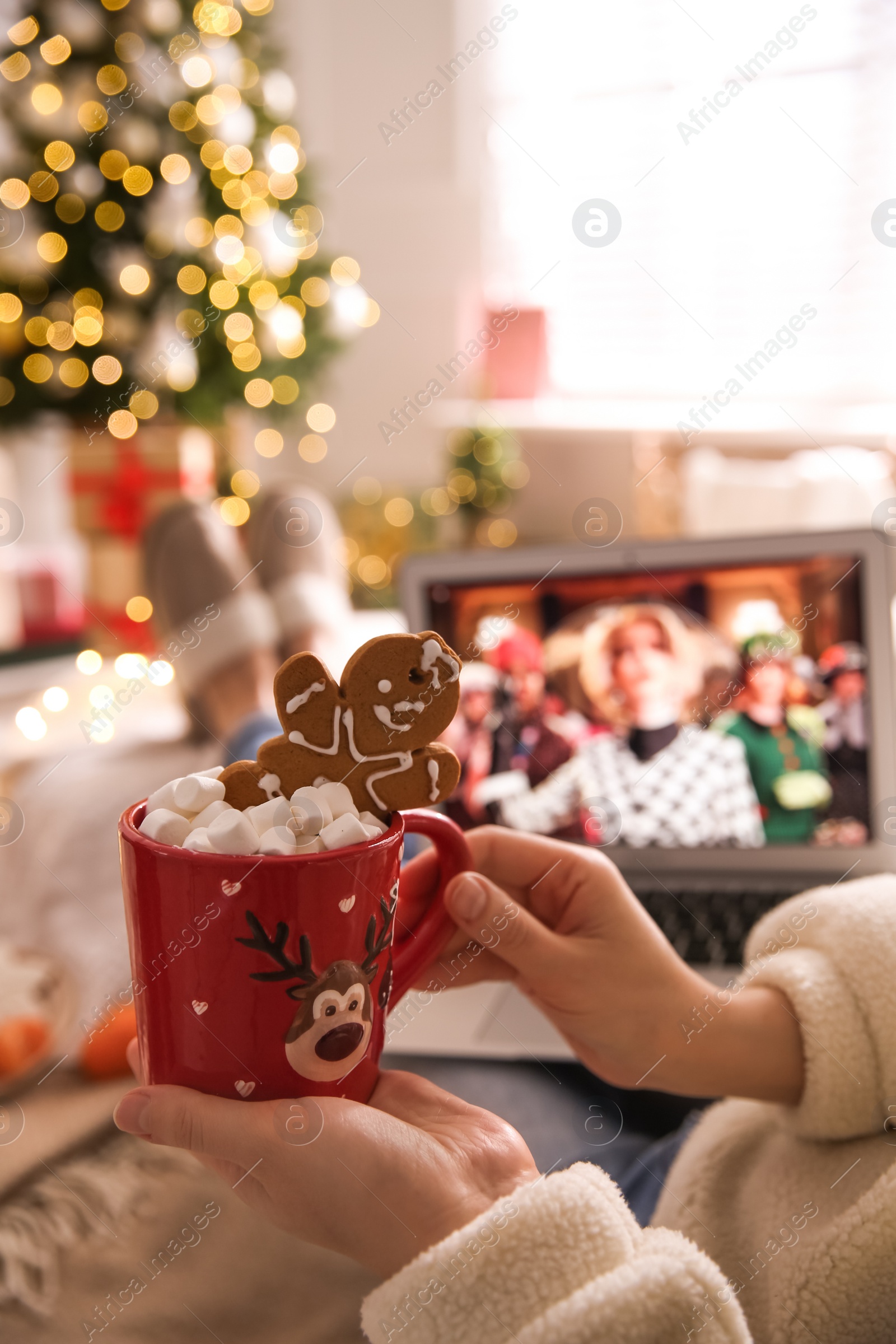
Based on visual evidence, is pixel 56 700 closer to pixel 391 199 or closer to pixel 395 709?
pixel 395 709

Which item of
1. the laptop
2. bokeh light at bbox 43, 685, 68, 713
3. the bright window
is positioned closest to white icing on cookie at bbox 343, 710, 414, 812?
the laptop

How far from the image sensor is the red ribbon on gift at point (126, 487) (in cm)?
220

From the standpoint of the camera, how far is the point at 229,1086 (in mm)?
395

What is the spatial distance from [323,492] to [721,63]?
4.91 ft

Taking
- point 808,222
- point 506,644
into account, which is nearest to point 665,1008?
point 506,644

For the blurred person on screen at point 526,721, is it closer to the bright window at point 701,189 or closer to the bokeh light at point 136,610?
the bokeh light at point 136,610

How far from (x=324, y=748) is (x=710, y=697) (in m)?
0.60

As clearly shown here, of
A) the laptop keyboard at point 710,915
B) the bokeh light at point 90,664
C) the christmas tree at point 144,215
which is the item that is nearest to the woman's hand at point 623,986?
the laptop keyboard at point 710,915

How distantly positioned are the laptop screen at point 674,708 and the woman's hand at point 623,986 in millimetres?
385

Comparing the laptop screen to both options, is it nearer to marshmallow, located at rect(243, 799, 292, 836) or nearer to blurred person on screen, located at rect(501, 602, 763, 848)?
blurred person on screen, located at rect(501, 602, 763, 848)

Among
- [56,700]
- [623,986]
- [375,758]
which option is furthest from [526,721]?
[56,700]

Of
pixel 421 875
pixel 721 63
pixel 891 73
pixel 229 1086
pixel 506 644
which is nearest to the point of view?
pixel 229 1086

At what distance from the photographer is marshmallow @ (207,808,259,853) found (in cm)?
37

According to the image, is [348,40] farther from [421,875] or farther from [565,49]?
[421,875]
